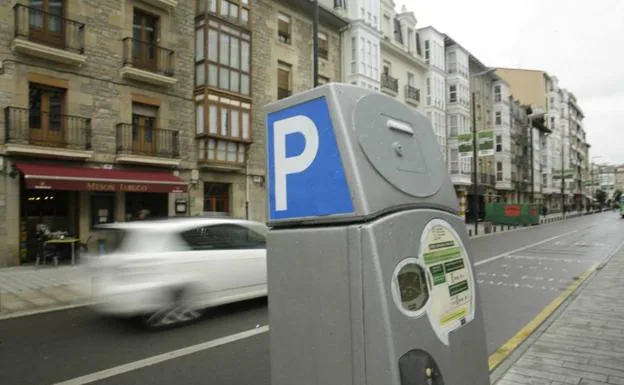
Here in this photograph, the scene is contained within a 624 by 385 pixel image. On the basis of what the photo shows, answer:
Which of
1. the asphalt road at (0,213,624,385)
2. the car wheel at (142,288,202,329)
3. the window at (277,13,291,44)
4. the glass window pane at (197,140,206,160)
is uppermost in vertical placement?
the window at (277,13,291,44)

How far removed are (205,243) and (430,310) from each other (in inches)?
212

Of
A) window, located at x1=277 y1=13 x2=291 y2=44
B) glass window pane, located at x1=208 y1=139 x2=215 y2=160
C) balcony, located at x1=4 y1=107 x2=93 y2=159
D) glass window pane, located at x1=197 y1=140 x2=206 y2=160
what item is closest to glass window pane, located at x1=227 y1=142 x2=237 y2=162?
glass window pane, located at x1=208 y1=139 x2=215 y2=160

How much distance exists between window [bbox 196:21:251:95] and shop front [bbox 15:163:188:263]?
14.9 feet

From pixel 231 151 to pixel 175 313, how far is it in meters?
13.0

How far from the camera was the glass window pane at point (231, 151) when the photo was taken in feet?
59.8

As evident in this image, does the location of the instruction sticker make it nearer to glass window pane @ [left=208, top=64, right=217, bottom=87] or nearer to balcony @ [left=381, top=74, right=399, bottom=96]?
glass window pane @ [left=208, top=64, right=217, bottom=87]

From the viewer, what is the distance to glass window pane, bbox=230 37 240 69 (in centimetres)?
1828

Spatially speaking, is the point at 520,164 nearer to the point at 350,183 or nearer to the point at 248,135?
the point at 248,135

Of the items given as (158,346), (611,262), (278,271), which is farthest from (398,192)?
(611,262)

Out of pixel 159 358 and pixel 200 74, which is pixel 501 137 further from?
pixel 159 358

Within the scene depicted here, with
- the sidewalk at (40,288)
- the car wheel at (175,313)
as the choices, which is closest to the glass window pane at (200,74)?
the sidewalk at (40,288)

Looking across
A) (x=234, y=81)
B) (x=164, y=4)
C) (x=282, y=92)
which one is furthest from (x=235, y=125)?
(x=164, y=4)

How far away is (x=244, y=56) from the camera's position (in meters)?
18.9

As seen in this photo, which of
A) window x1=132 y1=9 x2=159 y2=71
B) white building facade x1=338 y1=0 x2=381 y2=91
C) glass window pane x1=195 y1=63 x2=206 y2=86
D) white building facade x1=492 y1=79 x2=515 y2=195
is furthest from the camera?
white building facade x1=492 y1=79 x2=515 y2=195
